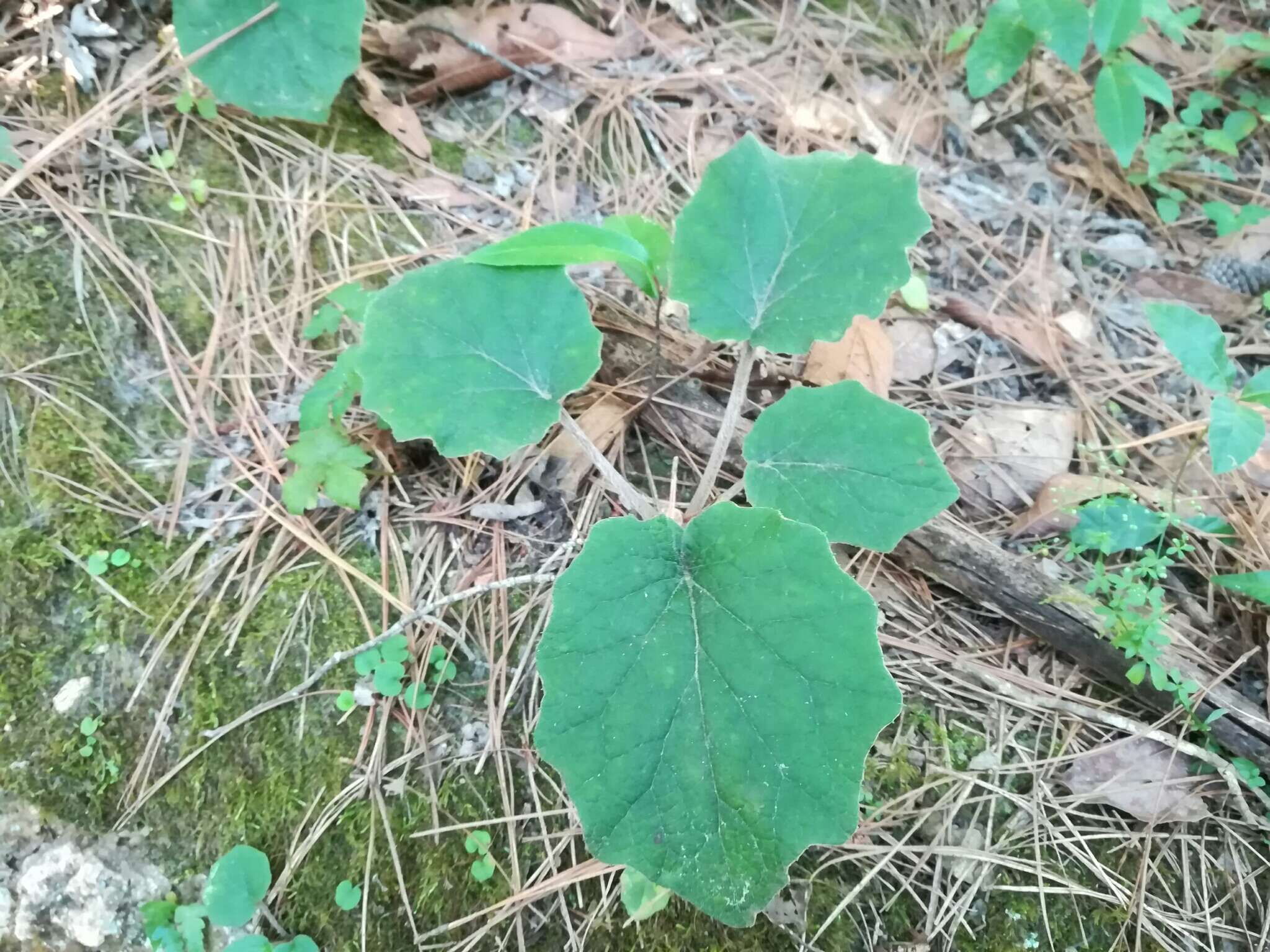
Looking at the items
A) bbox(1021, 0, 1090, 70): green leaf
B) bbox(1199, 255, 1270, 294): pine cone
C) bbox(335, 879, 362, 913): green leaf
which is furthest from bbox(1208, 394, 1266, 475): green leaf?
bbox(335, 879, 362, 913): green leaf

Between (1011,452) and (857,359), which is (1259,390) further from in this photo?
(857,359)

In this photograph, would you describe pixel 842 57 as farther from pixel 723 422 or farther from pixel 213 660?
pixel 213 660

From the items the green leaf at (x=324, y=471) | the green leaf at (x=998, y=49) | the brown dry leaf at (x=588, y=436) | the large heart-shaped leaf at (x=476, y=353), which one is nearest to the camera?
the large heart-shaped leaf at (x=476, y=353)

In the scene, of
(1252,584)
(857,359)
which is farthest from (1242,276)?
(857,359)

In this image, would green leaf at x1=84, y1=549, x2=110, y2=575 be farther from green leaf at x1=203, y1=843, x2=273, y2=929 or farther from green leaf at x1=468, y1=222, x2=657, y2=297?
green leaf at x1=468, y1=222, x2=657, y2=297

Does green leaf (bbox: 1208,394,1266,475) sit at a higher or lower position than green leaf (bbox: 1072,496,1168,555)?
higher

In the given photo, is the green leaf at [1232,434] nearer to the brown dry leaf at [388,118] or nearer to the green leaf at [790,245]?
the green leaf at [790,245]

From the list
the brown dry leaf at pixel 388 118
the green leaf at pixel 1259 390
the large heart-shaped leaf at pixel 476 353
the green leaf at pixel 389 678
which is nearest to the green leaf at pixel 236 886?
the green leaf at pixel 389 678
